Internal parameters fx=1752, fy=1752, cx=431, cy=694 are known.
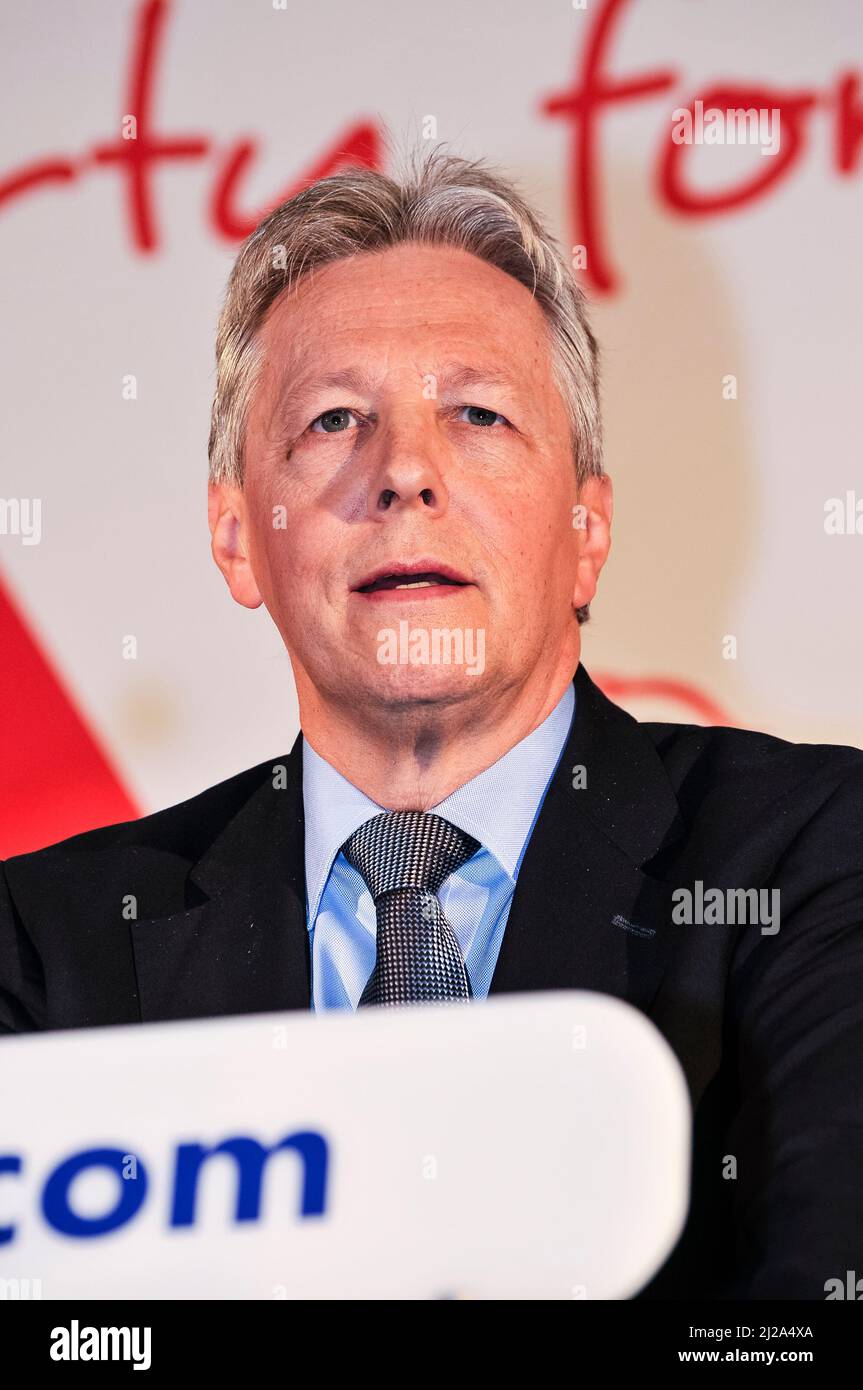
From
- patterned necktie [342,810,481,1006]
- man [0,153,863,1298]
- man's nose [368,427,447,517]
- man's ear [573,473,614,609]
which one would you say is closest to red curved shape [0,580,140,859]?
man [0,153,863,1298]

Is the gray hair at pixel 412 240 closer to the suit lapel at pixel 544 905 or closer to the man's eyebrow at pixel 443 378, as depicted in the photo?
the man's eyebrow at pixel 443 378

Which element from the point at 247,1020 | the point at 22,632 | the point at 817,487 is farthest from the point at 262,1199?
the point at 817,487

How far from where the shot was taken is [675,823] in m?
2.40

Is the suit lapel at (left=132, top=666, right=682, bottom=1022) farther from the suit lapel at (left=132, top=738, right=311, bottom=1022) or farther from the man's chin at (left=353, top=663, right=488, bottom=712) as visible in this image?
the man's chin at (left=353, top=663, right=488, bottom=712)

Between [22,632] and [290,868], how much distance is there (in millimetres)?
673

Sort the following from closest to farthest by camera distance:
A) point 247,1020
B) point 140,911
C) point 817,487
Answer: point 247,1020 → point 140,911 → point 817,487

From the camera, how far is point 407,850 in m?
2.43

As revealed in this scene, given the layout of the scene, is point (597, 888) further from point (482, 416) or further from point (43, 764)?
point (43, 764)

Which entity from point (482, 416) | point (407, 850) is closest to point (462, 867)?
point (407, 850)

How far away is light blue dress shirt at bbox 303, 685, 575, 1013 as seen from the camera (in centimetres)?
240
